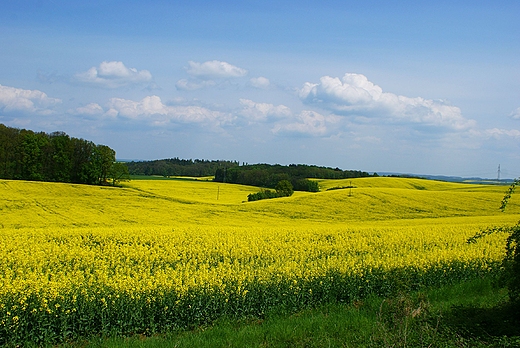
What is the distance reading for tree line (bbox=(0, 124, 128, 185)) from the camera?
44.6 meters

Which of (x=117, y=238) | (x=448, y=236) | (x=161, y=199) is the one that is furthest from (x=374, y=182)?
(x=117, y=238)

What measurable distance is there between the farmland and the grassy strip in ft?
1.76

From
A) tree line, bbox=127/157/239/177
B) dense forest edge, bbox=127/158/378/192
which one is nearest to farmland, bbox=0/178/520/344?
dense forest edge, bbox=127/158/378/192

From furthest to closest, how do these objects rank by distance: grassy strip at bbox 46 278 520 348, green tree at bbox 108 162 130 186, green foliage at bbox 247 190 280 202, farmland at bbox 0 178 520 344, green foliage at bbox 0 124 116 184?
green tree at bbox 108 162 130 186 → green foliage at bbox 0 124 116 184 → green foliage at bbox 247 190 280 202 → farmland at bbox 0 178 520 344 → grassy strip at bbox 46 278 520 348

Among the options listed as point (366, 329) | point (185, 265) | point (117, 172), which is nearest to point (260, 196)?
point (117, 172)

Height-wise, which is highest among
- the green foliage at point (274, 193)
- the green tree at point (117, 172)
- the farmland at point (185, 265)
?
the green tree at point (117, 172)

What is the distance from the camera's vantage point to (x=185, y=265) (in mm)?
12531

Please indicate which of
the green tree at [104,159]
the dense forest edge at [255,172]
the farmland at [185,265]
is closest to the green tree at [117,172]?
the green tree at [104,159]

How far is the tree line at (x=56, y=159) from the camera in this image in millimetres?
44591

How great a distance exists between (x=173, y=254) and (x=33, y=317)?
20.5ft

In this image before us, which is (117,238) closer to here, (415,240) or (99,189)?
(415,240)

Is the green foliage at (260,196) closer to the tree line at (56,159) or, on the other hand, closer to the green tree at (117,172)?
the green tree at (117,172)

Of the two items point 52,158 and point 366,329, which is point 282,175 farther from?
point 366,329

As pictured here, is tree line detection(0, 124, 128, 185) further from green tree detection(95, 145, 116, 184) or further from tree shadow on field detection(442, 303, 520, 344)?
tree shadow on field detection(442, 303, 520, 344)
